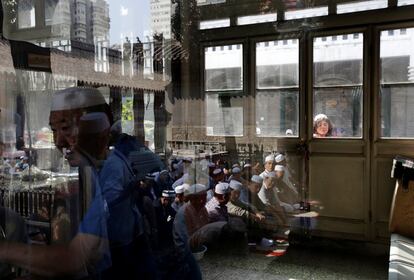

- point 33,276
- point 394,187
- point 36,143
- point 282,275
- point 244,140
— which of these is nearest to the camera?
point 33,276

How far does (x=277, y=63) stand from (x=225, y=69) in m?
0.56

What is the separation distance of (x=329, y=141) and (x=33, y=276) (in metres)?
3.37

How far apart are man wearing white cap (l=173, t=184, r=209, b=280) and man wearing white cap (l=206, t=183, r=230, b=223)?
110 mm

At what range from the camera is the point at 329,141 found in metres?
3.85

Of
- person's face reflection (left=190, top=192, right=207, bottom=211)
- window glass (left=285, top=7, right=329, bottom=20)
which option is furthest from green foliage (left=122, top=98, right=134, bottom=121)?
window glass (left=285, top=7, right=329, bottom=20)

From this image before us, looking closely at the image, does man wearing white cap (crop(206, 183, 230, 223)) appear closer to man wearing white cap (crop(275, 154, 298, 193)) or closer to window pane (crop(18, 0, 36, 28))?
A: man wearing white cap (crop(275, 154, 298, 193))

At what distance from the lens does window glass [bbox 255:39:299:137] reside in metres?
3.93

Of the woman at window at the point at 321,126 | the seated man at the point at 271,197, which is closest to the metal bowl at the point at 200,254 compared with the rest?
the seated man at the point at 271,197

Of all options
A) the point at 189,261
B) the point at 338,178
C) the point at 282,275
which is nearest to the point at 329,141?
the point at 338,178

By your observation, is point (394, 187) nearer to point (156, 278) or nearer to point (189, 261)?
point (189, 261)

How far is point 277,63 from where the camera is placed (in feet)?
13.0

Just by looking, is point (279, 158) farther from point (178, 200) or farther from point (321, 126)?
point (178, 200)

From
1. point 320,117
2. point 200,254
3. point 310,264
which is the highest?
point 320,117

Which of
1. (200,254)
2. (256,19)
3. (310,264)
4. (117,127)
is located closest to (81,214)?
(117,127)
